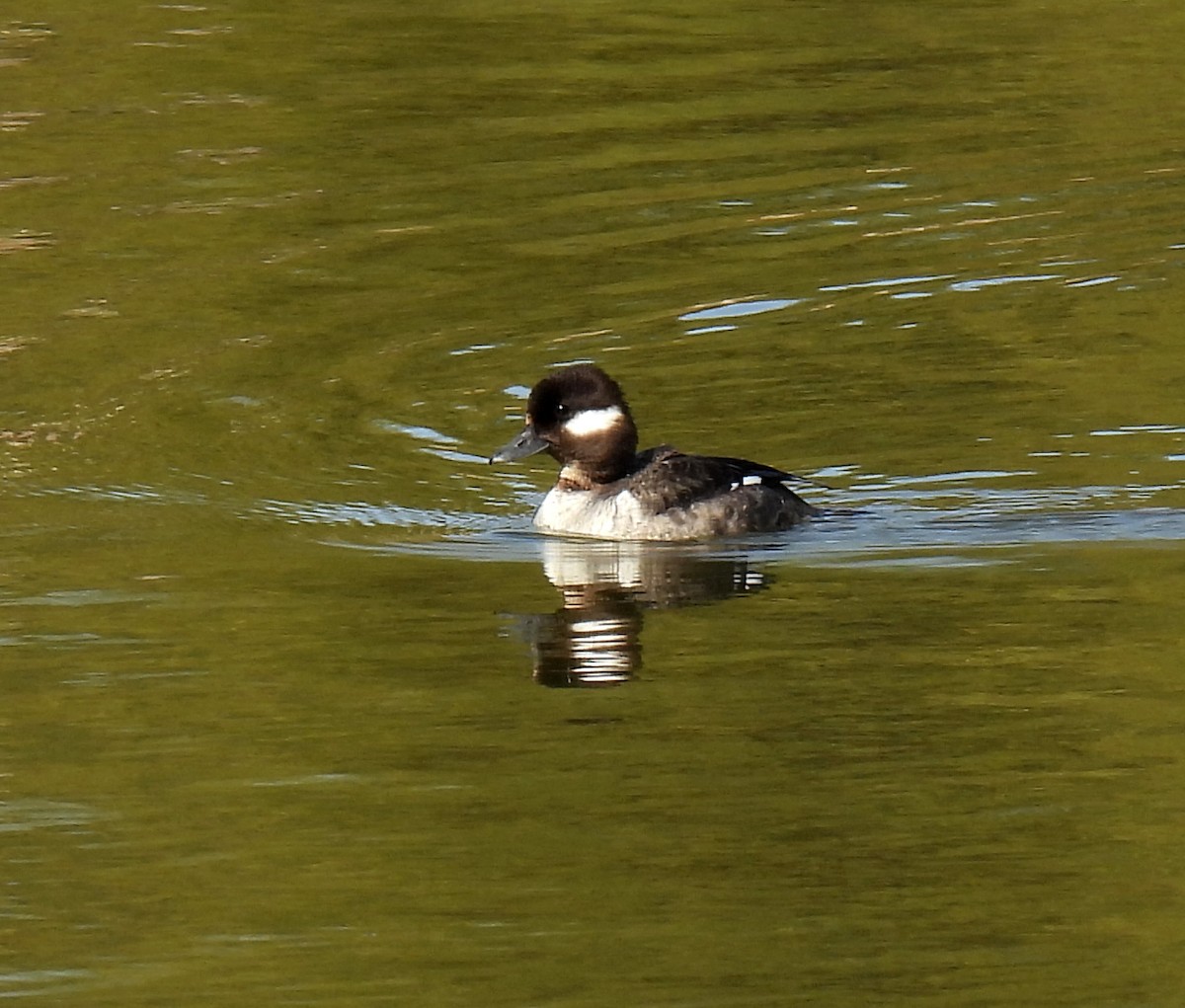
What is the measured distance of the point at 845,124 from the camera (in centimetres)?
2144

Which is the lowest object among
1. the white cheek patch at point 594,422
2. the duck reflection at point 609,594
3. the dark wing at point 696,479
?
the duck reflection at point 609,594

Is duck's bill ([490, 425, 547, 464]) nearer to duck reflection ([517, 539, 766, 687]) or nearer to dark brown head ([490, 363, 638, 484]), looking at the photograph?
dark brown head ([490, 363, 638, 484])

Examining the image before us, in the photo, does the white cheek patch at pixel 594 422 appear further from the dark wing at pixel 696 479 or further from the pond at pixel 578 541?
the pond at pixel 578 541

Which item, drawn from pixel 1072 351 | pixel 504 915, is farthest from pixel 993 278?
pixel 504 915

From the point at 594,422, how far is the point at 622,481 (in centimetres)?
33

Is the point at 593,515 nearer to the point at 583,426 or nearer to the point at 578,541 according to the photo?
the point at 578,541

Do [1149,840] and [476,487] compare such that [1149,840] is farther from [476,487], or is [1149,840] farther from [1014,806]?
[476,487]

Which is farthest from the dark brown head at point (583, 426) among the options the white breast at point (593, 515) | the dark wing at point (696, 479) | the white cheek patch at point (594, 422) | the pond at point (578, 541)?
the pond at point (578, 541)

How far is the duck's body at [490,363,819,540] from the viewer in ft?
42.1

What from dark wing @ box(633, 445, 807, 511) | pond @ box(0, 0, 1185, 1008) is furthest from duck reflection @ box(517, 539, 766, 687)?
dark wing @ box(633, 445, 807, 511)

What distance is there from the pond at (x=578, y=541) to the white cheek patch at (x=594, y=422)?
2.14 feet

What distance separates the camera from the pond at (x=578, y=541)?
773 cm

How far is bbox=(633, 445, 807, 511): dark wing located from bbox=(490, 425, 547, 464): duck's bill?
639 millimetres

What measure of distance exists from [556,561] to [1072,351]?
14.8 ft
